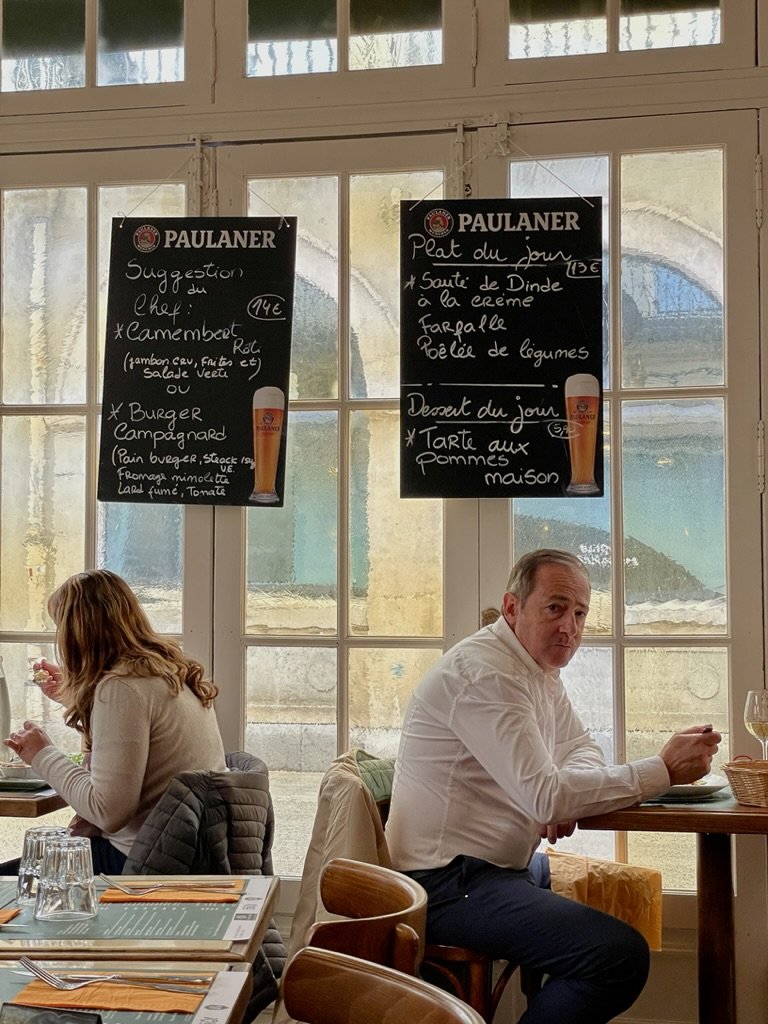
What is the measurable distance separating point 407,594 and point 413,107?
56.6 inches

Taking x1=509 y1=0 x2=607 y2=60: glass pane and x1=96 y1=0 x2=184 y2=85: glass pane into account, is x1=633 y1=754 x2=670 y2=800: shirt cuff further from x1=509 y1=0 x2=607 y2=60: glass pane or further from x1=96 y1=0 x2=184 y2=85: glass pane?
x1=96 y1=0 x2=184 y2=85: glass pane

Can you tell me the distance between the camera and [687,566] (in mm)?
3311

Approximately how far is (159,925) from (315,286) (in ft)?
7.12

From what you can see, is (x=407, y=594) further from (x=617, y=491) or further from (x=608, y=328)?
(x=608, y=328)

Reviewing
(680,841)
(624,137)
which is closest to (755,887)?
(680,841)

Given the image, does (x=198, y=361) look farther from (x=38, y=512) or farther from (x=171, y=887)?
(x=171, y=887)

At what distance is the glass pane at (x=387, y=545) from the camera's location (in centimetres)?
342

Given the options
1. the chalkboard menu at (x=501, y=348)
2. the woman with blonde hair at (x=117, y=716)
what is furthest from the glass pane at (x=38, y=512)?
the chalkboard menu at (x=501, y=348)

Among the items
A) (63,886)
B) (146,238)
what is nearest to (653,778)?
(63,886)

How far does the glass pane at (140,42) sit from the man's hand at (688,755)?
246 centimetres

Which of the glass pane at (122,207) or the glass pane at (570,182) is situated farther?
the glass pane at (122,207)

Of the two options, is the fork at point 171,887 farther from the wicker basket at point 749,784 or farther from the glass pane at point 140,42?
the glass pane at point 140,42

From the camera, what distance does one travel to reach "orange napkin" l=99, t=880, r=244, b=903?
1.93 metres

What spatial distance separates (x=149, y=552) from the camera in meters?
3.57
